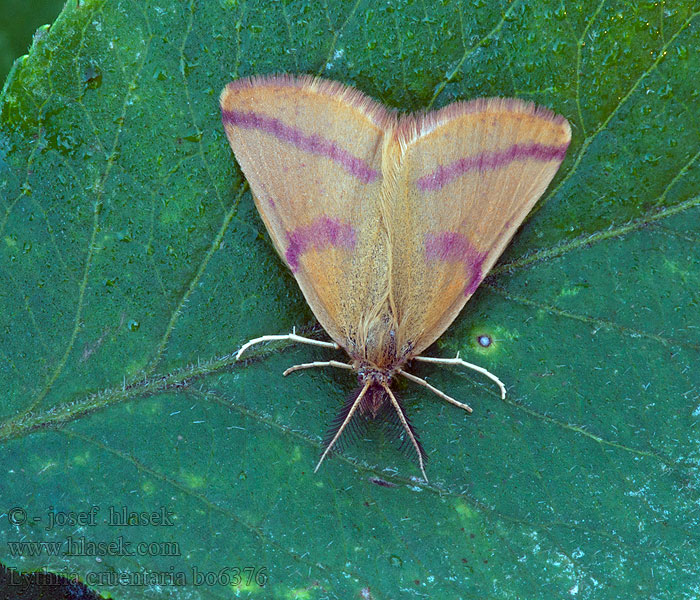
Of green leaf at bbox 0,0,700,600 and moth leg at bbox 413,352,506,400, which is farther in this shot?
moth leg at bbox 413,352,506,400

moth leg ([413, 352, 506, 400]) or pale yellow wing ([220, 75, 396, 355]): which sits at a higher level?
pale yellow wing ([220, 75, 396, 355])

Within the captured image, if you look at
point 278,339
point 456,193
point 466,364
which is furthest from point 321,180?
point 466,364

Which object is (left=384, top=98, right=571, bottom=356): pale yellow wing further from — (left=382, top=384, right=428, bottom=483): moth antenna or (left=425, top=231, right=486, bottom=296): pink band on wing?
(left=382, top=384, right=428, bottom=483): moth antenna

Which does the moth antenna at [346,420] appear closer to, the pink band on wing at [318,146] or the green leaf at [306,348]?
the green leaf at [306,348]

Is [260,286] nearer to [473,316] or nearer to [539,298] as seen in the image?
[473,316]

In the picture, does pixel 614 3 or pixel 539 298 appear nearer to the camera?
pixel 614 3

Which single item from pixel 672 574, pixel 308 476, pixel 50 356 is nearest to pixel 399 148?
pixel 308 476

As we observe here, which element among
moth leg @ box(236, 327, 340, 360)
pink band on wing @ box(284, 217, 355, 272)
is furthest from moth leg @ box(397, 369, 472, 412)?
pink band on wing @ box(284, 217, 355, 272)

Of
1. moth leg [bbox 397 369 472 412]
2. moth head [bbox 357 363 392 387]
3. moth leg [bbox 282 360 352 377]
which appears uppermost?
moth leg [bbox 397 369 472 412]

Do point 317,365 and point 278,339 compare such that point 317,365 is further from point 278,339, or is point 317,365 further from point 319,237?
point 319,237
